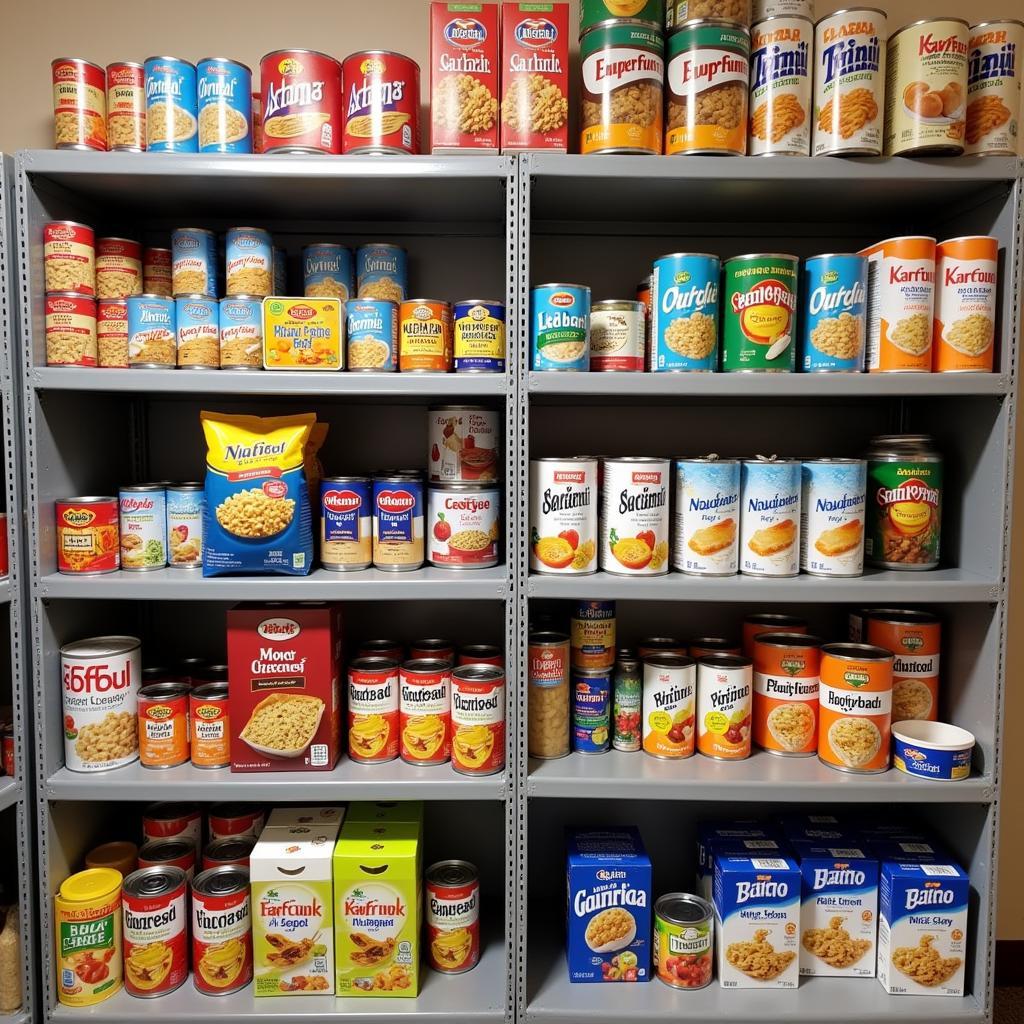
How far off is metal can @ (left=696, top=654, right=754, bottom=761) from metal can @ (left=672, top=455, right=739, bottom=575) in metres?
0.24

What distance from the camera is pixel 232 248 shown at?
169 cm

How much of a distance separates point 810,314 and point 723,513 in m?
0.47

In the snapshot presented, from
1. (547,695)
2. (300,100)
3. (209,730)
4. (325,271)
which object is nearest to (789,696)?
(547,695)

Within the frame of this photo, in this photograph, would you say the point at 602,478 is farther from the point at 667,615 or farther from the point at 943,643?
the point at 943,643

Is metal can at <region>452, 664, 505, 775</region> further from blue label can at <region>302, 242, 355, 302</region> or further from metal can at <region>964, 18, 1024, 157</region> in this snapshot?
metal can at <region>964, 18, 1024, 157</region>

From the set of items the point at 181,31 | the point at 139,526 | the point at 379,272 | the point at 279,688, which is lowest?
the point at 279,688

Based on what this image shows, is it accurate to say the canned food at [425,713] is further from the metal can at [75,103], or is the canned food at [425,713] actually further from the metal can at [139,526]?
the metal can at [75,103]

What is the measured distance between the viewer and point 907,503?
167 cm

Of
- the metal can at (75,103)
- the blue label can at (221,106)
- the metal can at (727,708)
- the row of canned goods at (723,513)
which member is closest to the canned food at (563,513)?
the row of canned goods at (723,513)

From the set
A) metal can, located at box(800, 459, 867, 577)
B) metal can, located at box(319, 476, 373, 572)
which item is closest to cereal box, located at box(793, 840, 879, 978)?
metal can, located at box(800, 459, 867, 577)

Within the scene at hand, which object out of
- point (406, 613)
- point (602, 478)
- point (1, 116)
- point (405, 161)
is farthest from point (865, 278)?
point (1, 116)

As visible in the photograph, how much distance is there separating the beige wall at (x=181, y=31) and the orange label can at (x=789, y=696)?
1.66 m

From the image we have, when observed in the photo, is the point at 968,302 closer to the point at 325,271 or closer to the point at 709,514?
the point at 709,514

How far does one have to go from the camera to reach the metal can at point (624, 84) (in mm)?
1571
